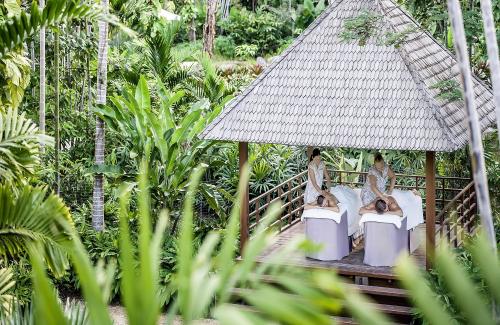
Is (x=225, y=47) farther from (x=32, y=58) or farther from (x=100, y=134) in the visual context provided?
(x=100, y=134)

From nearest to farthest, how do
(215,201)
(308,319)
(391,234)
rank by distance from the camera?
(308,319)
(391,234)
(215,201)

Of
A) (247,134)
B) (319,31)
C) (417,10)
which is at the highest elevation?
(417,10)

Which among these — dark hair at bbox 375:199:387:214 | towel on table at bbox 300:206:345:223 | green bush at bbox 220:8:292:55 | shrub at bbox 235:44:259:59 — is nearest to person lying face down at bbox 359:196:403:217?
dark hair at bbox 375:199:387:214

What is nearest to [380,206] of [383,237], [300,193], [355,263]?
[383,237]

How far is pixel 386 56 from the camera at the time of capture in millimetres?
10125

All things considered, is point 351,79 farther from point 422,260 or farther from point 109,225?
point 109,225

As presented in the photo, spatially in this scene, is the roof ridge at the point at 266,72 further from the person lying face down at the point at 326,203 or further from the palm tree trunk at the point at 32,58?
the palm tree trunk at the point at 32,58

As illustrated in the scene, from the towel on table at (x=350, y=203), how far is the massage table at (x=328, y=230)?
172mm

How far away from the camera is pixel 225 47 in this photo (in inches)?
1114

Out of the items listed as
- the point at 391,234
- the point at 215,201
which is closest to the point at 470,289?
the point at 391,234

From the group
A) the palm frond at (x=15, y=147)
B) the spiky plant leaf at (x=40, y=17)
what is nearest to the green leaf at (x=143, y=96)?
the palm frond at (x=15, y=147)

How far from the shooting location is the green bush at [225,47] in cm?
2823

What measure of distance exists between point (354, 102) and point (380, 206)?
1.21m

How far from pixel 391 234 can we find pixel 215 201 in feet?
10.8
